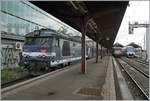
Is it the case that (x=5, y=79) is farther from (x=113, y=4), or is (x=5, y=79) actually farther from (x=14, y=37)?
(x=14, y=37)

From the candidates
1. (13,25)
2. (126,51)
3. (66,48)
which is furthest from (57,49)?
(126,51)

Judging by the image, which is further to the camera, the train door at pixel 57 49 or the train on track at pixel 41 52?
the train door at pixel 57 49

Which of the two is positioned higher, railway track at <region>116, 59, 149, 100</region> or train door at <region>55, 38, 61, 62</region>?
train door at <region>55, 38, 61, 62</region>

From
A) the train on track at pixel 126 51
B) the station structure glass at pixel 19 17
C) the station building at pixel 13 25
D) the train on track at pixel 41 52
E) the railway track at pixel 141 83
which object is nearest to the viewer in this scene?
the railway track at pixel 141 83

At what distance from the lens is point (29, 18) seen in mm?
30797

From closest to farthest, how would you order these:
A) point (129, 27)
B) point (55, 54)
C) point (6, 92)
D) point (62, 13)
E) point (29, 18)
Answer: point (6, 92), point (55, 54), point (62, 13), point (29, 18), point (129, 27)

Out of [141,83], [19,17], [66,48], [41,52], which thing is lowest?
[141,83]

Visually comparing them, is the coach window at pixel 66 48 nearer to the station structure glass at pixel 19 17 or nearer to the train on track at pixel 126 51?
the station structure glass at pixel 19 17

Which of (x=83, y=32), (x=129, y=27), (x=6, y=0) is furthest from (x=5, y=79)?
(x=129, y=27)

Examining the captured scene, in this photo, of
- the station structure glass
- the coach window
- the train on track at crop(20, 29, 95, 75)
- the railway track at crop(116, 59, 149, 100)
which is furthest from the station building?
the railway track at crop(116, 59, 149, 100)

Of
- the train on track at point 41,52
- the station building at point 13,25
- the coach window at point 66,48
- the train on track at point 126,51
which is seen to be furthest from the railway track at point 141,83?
the train on track at point 126,51

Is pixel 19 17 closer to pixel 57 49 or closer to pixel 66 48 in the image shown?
pixel 66 48

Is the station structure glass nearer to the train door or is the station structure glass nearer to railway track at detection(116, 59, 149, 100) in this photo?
the train door

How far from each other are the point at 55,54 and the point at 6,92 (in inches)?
367
